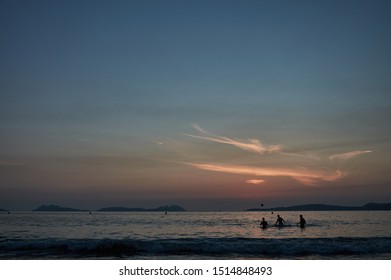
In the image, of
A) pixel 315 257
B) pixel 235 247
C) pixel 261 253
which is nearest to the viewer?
pixel 315 257

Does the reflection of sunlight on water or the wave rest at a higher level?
the wave

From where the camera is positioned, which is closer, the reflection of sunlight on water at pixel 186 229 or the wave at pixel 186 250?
the wave at pixel 186 250

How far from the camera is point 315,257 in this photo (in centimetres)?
1567

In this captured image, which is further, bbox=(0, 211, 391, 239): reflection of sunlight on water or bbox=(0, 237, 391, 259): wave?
bbox=(0, 211, 391, 239): reflection of sunlight on water

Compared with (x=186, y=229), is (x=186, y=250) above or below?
above

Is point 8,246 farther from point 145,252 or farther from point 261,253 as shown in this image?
point 261,253

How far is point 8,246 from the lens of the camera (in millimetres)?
19578

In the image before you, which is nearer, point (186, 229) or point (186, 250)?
point (186, 250)

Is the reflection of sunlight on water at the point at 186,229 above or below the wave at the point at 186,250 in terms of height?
below
